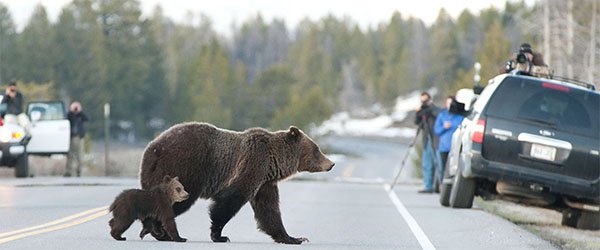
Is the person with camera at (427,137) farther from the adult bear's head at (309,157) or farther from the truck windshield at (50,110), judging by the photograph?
the adult bear's head at (309,157)

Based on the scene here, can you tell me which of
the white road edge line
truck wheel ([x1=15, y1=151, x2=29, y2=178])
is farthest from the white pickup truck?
the white road edge line

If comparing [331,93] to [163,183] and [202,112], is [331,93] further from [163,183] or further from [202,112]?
[163,183]

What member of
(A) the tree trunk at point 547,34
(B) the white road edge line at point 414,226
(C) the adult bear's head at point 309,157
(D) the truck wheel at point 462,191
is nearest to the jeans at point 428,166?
(B) the white road edge line at point 414,226

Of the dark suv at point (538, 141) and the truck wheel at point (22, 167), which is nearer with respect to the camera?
the dark suv at point (538, 141)

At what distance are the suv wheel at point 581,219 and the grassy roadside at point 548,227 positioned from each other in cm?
11

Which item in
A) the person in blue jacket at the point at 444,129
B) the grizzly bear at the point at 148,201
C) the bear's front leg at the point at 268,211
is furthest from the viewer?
the person in blue jacket at the point at 444,129

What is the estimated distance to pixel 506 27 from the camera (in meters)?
166

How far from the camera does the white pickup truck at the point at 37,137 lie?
21344mm

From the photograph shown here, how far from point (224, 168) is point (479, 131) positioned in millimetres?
5120

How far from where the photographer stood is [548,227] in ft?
48.9

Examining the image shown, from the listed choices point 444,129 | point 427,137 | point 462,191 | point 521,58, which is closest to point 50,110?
point 427,137

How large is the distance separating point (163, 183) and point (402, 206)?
7823 mm

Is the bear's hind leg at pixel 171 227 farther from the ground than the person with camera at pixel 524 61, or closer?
closer

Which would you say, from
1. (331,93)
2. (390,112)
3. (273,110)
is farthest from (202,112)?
(331,93)
